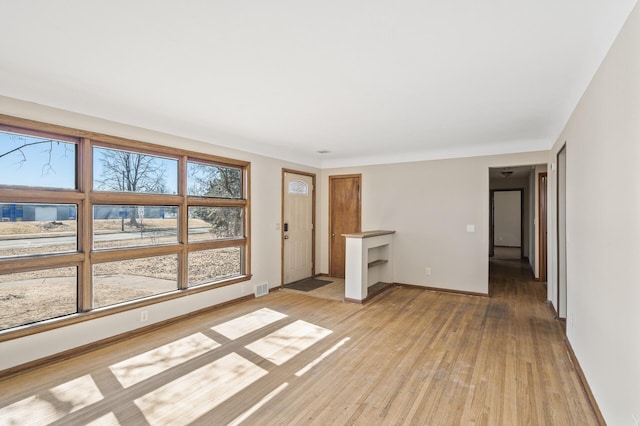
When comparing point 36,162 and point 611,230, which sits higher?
point 36,162

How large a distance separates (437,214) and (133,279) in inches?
184

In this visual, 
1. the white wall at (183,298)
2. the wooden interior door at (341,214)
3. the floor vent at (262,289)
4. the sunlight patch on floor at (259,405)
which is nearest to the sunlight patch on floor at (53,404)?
the white wall at (183,298)

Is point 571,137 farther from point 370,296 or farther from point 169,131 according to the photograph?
point 169,131

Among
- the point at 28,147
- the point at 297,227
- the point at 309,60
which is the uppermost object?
the point at 309,60

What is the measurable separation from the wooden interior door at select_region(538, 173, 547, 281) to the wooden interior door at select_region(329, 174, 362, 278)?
11.4 feet

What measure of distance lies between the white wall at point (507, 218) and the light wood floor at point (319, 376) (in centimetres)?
718

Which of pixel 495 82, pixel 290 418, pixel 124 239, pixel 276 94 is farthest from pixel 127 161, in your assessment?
pixel 495 82

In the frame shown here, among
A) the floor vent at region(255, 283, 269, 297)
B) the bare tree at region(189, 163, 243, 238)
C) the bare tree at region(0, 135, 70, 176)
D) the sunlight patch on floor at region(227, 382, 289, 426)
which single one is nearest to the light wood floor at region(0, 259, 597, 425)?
the sunlight patch on floor at region(227, 382, 289, 426)

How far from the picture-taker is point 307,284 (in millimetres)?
5992

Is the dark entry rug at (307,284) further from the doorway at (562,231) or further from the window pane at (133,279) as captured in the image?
the doorway at (562,231)

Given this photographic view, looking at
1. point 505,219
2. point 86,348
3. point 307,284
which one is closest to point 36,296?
point 86,348

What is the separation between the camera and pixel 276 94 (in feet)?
9.92

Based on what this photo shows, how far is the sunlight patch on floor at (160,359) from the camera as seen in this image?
2707 millimetres

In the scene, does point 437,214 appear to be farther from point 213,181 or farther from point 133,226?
A: point 133,226
